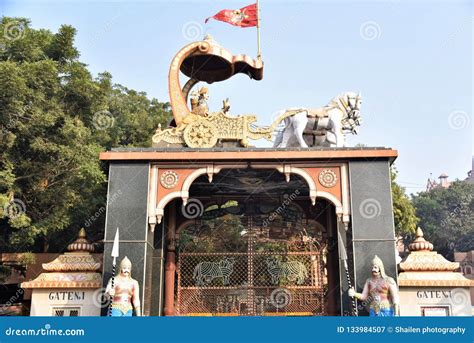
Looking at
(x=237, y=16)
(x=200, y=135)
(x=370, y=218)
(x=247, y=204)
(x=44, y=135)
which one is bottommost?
(x=370, y=218)

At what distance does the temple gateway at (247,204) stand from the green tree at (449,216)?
119 feet

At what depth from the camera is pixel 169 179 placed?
11031 mm

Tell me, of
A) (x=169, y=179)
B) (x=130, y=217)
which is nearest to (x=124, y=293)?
(x=130, y=217)

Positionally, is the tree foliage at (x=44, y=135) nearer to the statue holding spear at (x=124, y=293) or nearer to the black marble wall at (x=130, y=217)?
the black marble wall at (x=130, y=217)

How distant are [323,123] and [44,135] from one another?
10.9m

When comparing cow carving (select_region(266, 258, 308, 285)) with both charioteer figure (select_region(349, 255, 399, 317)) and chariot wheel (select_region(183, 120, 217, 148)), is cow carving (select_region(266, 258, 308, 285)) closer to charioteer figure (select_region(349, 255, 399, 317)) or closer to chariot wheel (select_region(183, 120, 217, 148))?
charioteer figure (select_region(349, 255, 399, 317))

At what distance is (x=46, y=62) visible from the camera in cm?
1794

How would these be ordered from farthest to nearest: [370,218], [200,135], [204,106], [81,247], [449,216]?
[449,216]
[204,106]
[81,247]
[200,135]
[370,218]

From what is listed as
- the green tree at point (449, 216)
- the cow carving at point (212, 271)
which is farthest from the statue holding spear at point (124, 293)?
the green tree at point (449, 216)

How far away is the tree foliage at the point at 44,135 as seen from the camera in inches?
669

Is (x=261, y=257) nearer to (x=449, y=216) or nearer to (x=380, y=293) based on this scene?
(x=380, y=293)

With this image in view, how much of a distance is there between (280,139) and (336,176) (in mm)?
1952

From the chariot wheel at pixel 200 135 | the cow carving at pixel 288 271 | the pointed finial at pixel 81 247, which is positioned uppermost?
the chariot wheel at pixel 200 135

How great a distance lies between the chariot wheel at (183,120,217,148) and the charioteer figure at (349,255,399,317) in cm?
431
